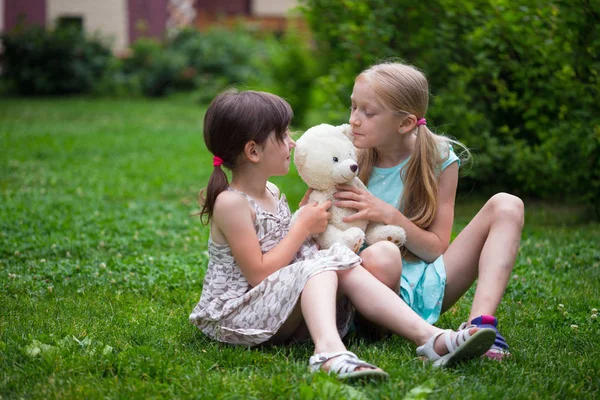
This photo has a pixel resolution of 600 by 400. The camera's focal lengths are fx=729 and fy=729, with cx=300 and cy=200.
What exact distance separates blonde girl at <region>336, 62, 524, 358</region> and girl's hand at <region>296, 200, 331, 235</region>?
9 cm

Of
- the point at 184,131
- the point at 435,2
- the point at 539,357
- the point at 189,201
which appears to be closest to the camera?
the point at 539,357

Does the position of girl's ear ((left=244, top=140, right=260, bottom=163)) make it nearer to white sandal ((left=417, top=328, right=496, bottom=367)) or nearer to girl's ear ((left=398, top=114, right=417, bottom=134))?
girl's ear ((left=398, top=114, right=417, bottom=134))

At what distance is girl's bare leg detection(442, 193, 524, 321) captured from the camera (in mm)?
3158

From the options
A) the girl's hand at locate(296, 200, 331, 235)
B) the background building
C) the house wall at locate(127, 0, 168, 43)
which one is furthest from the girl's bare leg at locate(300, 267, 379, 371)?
the house wall at locate(127, 0, 168, 43)

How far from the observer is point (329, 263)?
3014mm

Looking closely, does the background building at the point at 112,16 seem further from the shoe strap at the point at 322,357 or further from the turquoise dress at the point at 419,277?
the shoe strap at the point at 322,357

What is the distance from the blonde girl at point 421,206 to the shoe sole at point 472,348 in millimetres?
369

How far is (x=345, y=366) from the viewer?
264cm

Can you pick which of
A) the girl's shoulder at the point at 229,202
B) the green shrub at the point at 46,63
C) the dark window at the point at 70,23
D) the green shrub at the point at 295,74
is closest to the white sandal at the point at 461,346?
the girl's shoulder at the point at 229,202

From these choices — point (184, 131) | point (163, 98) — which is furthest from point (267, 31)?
point (184, 131)

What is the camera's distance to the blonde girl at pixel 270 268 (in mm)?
2920

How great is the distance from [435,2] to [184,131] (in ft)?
22.1

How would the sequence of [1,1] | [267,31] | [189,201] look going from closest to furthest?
[189,201]
[1,1]
[267,31]

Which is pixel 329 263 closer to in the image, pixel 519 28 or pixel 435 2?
pixel 519 28
